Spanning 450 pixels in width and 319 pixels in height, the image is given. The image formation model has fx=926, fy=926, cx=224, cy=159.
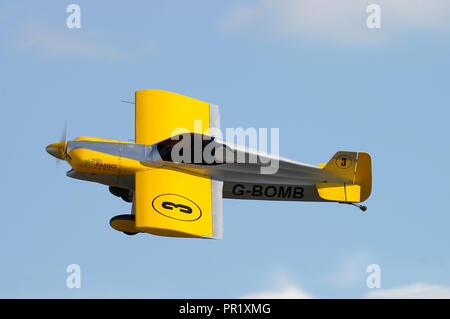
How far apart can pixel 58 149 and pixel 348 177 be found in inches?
268

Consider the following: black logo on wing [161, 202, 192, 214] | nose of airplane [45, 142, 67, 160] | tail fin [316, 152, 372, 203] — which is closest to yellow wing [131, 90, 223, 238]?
black logo on wing [161, 202, 192, 214]

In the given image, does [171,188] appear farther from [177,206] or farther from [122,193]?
[122,193]

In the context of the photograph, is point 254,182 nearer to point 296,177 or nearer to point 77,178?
point 296,177

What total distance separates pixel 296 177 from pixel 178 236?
11.6 feet

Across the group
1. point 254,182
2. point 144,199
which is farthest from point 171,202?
point 254,182

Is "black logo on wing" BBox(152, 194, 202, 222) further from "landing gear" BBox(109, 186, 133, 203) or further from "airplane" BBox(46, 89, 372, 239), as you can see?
"landing gear" BBox(109, 186, 133, 203)

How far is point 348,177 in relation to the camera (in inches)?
856

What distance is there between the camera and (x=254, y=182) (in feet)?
70.8

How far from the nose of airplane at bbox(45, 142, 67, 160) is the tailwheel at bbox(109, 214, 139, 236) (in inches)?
76.5

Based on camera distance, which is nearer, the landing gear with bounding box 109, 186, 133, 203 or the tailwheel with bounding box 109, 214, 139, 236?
the tailwheel with bounding box 109, 214, 139, 236

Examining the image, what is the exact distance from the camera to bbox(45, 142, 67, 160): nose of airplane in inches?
842

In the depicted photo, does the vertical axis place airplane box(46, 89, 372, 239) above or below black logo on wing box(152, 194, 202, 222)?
above

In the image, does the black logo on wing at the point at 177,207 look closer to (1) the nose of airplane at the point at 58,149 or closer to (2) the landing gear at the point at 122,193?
(2) the landing gear at the point at 122,193

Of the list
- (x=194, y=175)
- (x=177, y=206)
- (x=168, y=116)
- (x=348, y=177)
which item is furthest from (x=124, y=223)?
(x=348, y=177)
